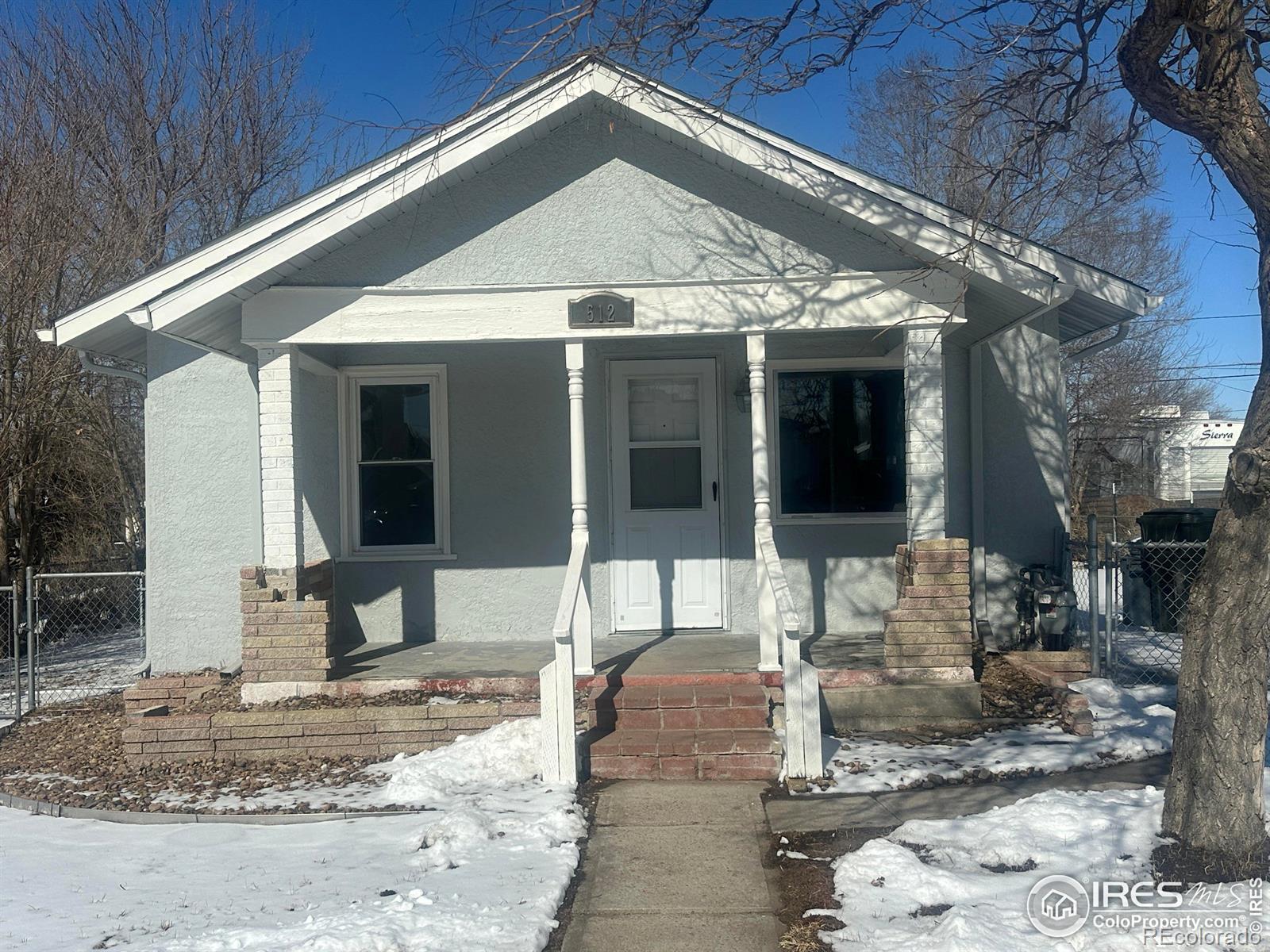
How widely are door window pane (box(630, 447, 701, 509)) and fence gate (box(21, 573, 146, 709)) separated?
14.9 feet

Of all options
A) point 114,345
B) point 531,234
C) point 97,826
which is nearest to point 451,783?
point 97,826

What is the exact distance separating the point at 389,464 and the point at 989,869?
616 centimetres

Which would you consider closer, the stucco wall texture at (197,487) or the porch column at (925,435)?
the porch column at (925,435)

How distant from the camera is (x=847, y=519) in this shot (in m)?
9.19

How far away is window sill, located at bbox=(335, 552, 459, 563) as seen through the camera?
9195 mm

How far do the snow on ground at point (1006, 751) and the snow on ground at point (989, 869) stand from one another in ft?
2.60

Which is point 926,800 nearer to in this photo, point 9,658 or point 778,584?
point 778,584

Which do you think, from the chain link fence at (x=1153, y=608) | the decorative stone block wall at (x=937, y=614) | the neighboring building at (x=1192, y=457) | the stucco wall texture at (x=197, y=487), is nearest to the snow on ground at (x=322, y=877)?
the decorative stone block wall at (x=937, y=614)

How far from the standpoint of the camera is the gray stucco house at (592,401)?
7395 mm

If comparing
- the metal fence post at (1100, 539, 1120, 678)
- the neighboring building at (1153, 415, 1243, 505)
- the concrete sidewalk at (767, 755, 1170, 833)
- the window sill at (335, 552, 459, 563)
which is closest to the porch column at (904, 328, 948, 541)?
the metal fence post at (1100, 539, 1120, 678)

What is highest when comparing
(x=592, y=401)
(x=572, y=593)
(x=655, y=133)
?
(x=655, y=133)

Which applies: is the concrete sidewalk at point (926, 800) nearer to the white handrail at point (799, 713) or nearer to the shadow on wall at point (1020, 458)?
the white handrail at point (799, 713)

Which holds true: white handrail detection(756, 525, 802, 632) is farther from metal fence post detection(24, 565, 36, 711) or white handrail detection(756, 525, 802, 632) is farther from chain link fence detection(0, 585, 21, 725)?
metal fence post detection(24, 565, 36, 711)

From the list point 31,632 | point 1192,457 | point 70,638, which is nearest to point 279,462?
point 31,632
